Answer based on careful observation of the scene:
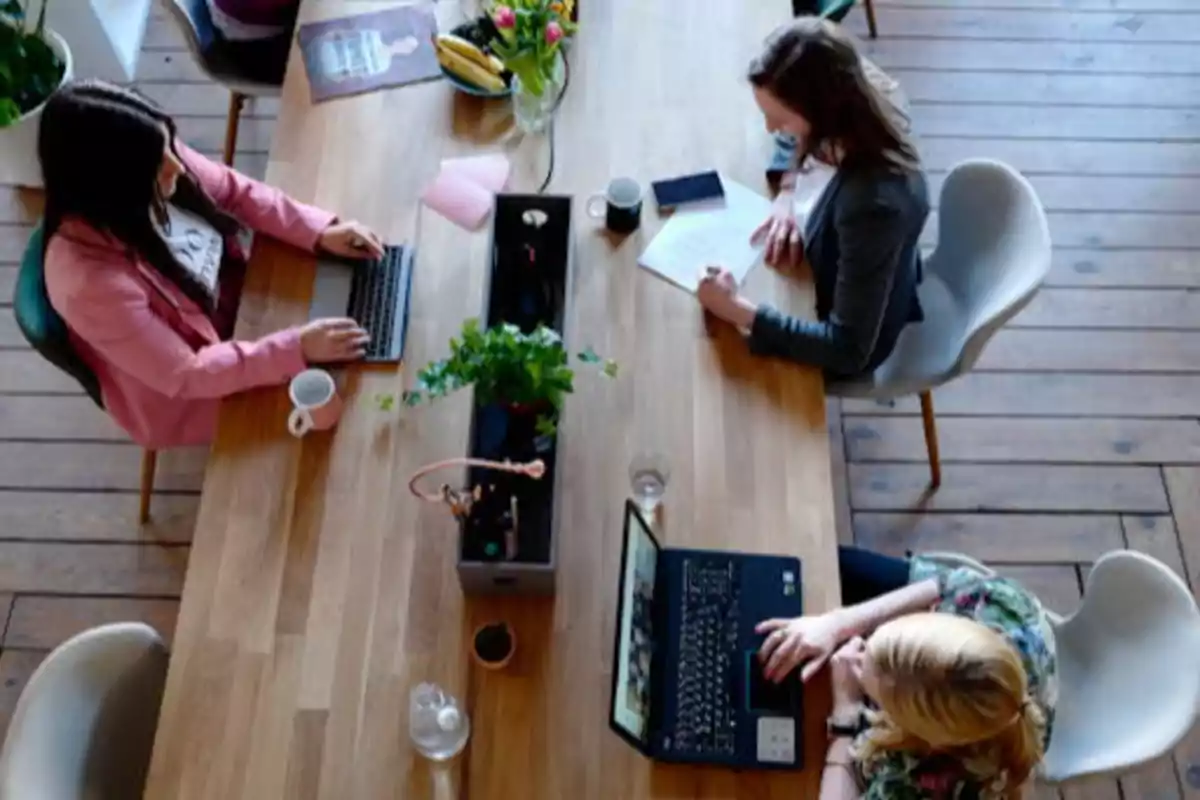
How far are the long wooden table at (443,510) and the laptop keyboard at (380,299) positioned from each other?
4 centimetres

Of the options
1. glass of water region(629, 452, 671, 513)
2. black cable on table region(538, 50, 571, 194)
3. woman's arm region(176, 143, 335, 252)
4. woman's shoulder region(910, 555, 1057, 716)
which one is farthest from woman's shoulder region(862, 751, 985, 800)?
woman's arm region(176, 143, 335, 252)

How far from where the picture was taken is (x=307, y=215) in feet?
7.42

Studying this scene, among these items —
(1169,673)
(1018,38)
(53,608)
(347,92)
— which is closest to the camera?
(1169,673)

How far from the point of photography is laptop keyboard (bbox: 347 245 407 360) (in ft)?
7.08

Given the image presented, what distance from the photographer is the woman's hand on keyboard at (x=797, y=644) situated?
5.95ft

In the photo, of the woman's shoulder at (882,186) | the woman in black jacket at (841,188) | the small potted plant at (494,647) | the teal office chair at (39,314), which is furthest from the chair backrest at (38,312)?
the woman's shoulder at (882,186)

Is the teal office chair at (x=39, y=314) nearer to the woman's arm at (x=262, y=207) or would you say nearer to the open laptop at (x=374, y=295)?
the woman's arm at (x=262, y=207)

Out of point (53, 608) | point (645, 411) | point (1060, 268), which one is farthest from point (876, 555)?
point (53, 608)

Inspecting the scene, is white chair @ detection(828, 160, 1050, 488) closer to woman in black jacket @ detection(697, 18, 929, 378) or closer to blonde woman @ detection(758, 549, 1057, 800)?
woman in black jacket @ detection(697, 18, 929, 378)

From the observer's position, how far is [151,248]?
7.01 ft

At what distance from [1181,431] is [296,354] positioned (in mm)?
2343

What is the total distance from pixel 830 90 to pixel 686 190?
15.2 inches

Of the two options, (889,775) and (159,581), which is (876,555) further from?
(159,581)

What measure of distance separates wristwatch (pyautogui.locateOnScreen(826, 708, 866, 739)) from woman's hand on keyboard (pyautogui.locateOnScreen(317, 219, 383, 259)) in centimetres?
123
